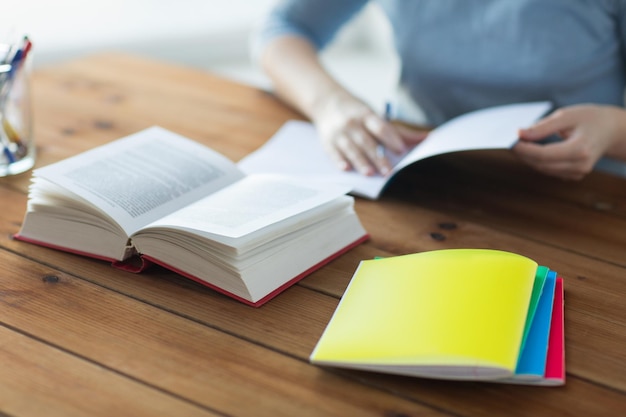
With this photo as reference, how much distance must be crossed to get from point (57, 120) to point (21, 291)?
2.02 ft

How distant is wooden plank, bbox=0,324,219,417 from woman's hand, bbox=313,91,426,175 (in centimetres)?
62

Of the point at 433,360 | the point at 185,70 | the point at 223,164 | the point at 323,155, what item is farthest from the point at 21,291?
the point at 185,70

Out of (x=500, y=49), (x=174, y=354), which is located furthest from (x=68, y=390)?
(x=500, y=49)

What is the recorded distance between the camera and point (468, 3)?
5.01 feet

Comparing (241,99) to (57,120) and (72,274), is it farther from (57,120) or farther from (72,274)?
(72,274)

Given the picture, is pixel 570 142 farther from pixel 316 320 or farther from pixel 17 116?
pixel 17 116

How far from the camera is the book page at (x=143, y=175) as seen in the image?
0.96m

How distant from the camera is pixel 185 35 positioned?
2963 mm

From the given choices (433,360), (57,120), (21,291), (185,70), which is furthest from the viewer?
(185,70)

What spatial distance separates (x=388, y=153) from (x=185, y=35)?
1.84 metres

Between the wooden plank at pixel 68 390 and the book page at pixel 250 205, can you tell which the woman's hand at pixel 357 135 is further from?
the wooden plank at pixel 68 390

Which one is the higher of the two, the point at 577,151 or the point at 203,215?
the point at 203,215

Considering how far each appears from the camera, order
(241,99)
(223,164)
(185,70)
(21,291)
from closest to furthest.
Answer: (21,291) < (223,164) < (241,99) < (185,70)

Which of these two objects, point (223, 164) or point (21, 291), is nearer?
point (21, 291)
